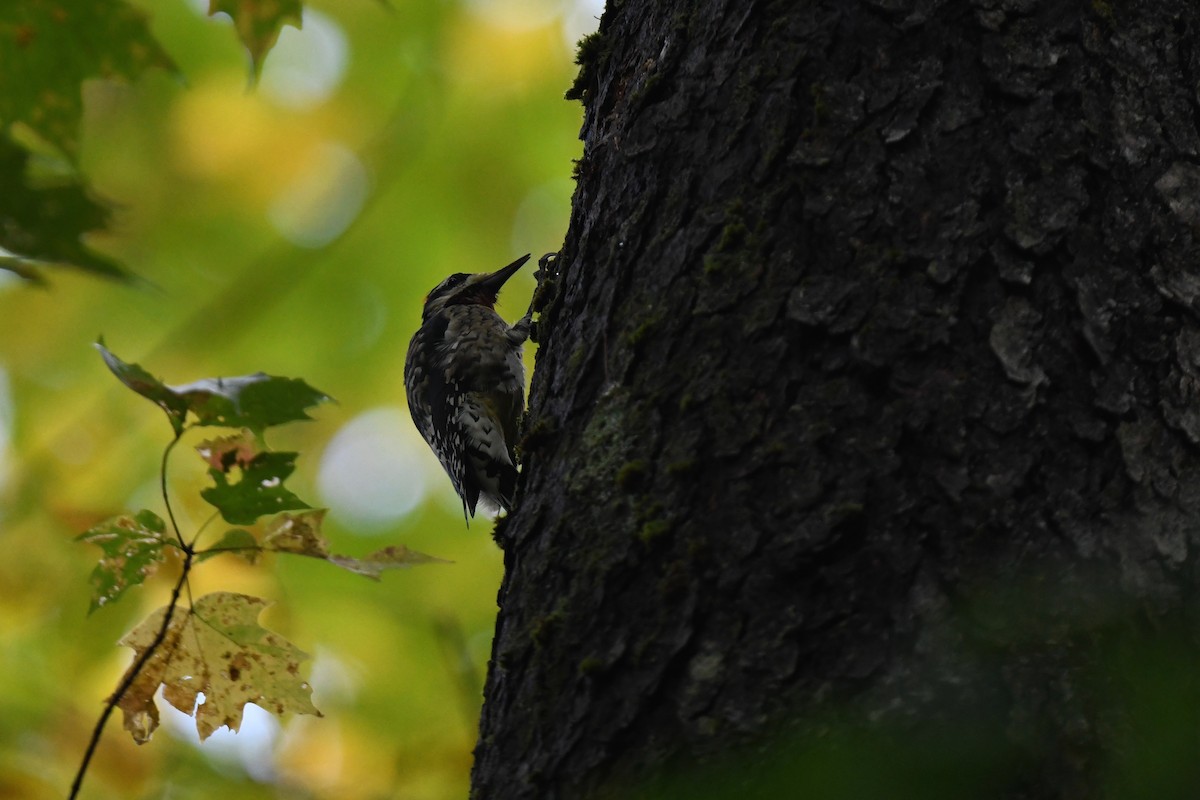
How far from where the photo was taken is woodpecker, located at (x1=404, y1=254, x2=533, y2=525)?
4.50 metres

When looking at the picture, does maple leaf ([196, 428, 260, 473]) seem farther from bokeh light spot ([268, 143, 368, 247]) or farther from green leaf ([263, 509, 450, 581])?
bokeh light spot ([268, 143, 368, 247])

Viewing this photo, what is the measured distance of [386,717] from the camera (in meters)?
4.89

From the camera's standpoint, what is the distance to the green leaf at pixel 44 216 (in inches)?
41.0

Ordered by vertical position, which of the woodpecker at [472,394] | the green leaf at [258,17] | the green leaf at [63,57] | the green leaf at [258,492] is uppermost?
the woodpecker at [472,394]

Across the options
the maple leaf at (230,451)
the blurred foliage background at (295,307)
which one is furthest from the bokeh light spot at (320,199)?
the maple leaf at (230,451)

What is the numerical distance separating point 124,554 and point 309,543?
1.08 feet

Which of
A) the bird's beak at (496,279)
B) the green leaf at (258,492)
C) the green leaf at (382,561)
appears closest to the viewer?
the green leaf at (258,492)

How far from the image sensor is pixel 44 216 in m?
1.05

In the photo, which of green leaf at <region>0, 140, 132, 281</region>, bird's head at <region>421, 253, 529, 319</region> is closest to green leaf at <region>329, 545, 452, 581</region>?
green leaf at <region>0, 140, 132, 281</region>

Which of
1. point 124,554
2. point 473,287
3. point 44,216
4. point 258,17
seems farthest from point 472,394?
point 44,216

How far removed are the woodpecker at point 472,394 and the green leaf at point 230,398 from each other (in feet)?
8.84

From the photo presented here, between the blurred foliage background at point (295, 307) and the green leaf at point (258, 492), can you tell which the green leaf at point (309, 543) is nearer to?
the green leaf at point (258, 492)

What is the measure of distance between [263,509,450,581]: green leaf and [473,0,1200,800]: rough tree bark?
32 centimetres

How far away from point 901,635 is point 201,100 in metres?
4.79
